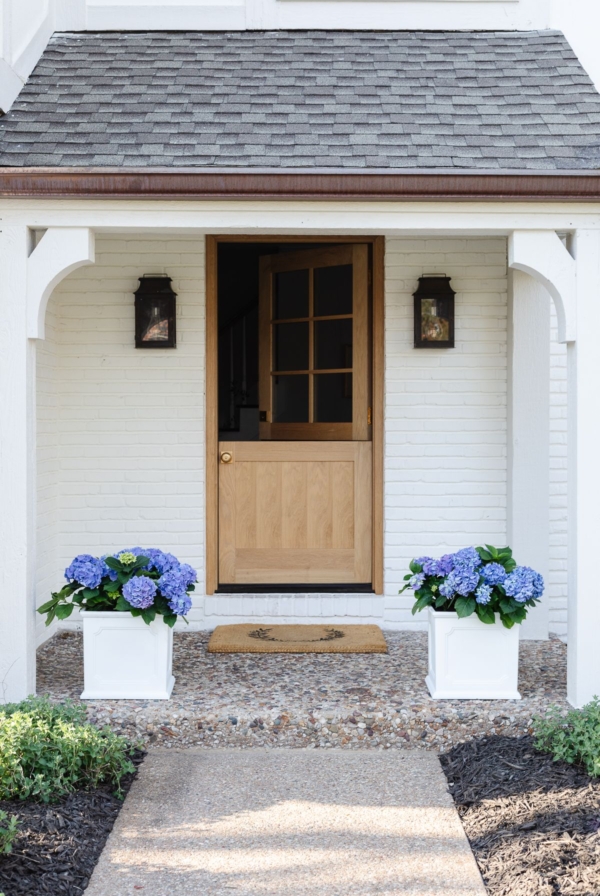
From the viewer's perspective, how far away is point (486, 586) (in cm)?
377

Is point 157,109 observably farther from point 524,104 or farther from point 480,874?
point 480,874

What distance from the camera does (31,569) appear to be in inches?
→ 150

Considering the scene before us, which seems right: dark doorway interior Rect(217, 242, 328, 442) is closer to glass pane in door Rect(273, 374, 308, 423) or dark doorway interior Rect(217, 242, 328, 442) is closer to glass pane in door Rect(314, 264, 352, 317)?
glass pane in door Rect(273, 374, 308, 423)

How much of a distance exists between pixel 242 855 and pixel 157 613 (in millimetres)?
1281

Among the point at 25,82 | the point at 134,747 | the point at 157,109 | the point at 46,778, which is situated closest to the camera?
the point at 46,778

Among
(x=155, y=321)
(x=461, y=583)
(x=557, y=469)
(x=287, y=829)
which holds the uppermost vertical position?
(x=155, y=321)

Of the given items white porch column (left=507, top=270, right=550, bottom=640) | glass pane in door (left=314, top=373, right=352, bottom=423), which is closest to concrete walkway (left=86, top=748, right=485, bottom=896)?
white porch column (left=507, top=270, right=550, bottom=640)

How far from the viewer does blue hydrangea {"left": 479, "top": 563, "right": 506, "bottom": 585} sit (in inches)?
148

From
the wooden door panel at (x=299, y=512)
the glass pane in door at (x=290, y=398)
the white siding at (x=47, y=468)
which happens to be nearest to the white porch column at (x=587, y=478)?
the wooden door panel at (x=299, y=512)

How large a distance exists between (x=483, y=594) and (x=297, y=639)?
1.41m

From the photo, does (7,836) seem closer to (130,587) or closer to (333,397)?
(130,587)

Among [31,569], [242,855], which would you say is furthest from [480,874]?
[31,569]

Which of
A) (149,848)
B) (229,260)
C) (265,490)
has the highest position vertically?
(229,260)

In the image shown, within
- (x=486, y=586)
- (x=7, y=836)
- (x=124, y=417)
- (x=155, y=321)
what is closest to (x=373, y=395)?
(x=155, y=321)
